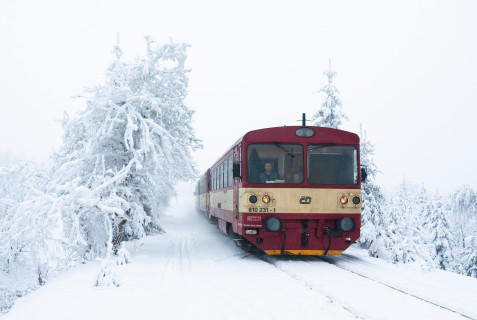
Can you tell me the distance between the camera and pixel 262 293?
6426 mm

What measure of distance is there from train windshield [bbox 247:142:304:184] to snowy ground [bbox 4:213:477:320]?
193 cm

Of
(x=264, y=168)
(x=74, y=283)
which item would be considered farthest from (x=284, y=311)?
(x=264, y=168)

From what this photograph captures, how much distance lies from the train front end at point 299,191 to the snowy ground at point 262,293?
58cm

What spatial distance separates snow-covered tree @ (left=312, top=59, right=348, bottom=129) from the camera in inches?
718

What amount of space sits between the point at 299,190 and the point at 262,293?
3664mm

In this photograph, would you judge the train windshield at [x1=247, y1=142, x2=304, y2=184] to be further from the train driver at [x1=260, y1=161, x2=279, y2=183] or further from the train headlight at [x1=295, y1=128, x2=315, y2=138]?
the train headlight at [x1=295, y1=128, x2=315, y2=138]

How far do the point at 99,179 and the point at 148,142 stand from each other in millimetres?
1505

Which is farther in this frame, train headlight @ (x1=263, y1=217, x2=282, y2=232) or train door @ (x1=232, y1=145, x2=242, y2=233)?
train door @ (x1=232, y1=145, x2=242, y2=233)

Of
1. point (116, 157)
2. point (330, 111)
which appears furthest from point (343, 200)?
point (330, 111)

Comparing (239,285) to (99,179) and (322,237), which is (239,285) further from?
(99,179)

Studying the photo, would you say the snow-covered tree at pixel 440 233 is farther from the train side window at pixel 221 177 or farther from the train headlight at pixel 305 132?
the train headlight at pixel 305 132

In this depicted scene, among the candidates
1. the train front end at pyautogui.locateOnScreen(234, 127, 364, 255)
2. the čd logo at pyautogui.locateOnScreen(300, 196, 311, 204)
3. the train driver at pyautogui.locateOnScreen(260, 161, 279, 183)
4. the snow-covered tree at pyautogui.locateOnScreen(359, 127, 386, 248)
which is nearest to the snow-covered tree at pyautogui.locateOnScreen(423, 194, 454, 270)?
the snow-covered tree at pyautogui.locateOnScreen(359, 127, 386, 248)

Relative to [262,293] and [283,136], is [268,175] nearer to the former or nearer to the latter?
[283,136]

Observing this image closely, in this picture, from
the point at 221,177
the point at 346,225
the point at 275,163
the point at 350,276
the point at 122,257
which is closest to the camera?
the point at 350,276
